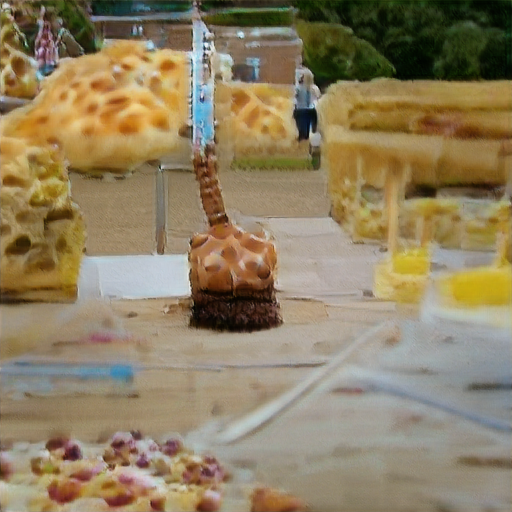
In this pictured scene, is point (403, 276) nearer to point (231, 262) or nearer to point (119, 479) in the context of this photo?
point (231, 262)

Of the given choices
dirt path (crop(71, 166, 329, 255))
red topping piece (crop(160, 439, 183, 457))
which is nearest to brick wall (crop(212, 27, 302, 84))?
dirt path (crop(71, 166, 329, 255))

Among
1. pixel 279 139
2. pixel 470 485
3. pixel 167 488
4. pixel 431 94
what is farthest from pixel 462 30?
pixel 167 488

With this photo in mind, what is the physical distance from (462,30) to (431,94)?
79 mm

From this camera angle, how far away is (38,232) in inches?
30.6

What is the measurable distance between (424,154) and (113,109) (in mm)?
356

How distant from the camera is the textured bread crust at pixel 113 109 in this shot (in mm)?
749

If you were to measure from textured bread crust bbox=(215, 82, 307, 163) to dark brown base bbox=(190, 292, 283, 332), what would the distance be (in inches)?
6.6

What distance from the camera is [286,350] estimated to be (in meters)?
0.74

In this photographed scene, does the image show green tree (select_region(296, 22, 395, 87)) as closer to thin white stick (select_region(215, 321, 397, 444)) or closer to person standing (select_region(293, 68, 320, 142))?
person standing (select_region(293, 68, 320, 142))

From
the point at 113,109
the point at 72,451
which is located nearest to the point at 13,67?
the point at 113,109

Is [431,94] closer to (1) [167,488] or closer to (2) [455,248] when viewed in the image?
(2) [455,248]

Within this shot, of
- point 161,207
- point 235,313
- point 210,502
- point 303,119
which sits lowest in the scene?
point 210,502

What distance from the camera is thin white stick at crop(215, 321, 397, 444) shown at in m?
0.72

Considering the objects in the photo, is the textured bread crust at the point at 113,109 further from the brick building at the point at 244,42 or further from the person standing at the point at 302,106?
the person standing at the point at 302,106
